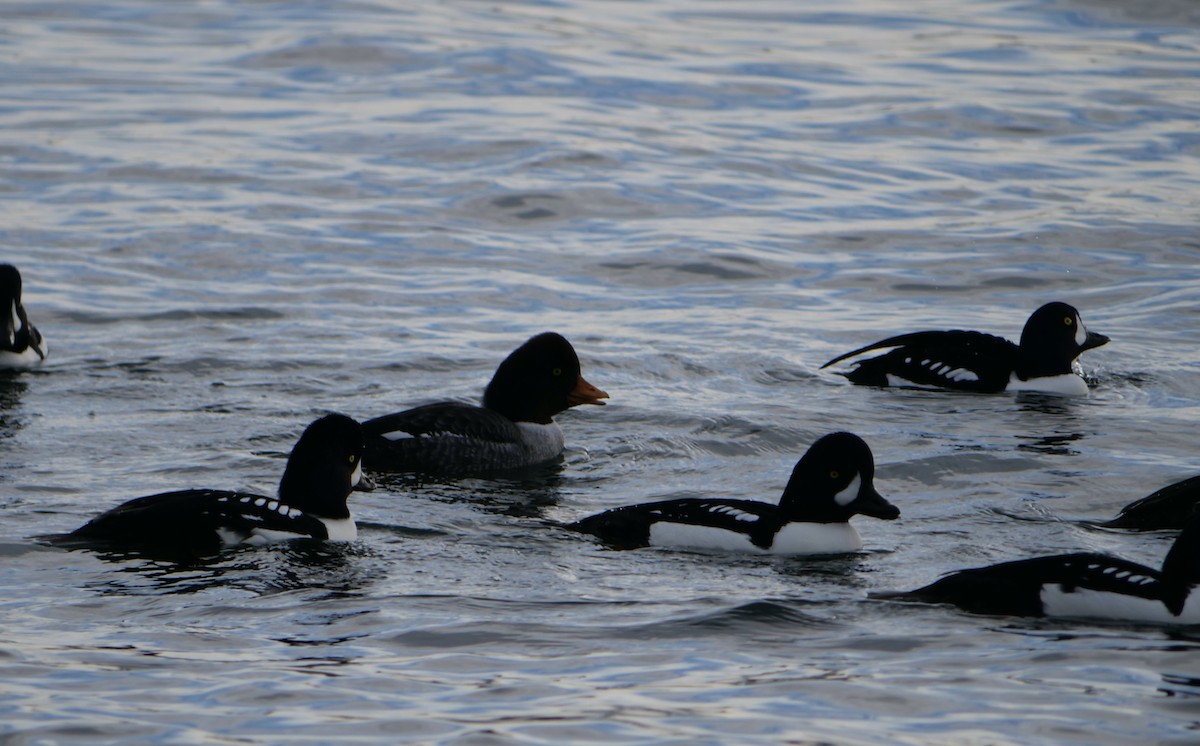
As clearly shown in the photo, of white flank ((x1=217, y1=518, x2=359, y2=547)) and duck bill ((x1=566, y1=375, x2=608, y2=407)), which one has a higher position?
duck bill ((x1=566, y1=375, x2=608, y2=407))

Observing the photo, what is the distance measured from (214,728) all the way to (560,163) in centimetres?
1433

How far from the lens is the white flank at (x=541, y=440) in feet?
36.6

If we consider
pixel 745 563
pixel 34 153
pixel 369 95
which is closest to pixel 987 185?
pixel 369 95

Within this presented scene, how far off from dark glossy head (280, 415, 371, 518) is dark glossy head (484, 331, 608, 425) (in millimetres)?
2371

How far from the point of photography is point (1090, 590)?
24.7 ft

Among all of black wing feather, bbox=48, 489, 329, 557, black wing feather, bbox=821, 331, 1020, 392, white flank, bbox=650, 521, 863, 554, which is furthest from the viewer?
black wing feather, bbox=821, 331, 1020, 392

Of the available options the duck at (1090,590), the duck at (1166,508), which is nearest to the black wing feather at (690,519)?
the duck at (1090,590)

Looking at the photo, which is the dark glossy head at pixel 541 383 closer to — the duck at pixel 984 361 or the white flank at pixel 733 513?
the duck at pixel 984 361

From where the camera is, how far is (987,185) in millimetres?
19469

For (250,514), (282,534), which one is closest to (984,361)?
(282,534)

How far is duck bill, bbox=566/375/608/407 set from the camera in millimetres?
11508

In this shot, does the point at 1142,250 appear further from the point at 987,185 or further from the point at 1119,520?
the point at 1119,520

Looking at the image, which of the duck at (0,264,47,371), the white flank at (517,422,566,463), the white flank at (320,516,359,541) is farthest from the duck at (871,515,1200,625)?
the duck at (0,264,47,371)

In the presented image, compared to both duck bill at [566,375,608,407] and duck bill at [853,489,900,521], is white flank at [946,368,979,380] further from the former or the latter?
duck bill at [853,489,900,521]
